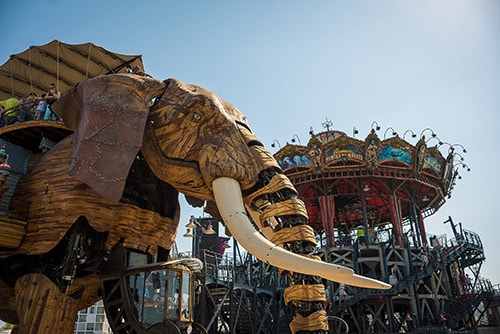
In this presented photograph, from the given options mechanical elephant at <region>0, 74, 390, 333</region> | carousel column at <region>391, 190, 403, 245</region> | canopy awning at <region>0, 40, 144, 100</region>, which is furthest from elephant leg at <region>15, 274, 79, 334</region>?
carousel column at <region>391, 190, 403, 245</region>

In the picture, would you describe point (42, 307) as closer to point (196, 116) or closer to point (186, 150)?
point (186, 150)

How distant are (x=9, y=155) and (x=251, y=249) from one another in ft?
12.6

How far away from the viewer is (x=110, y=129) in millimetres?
4070

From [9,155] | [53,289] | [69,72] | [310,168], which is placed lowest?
[53,289]

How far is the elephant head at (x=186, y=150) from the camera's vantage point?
3.67 metres

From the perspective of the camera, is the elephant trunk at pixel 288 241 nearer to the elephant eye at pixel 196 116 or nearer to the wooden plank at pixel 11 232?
the elephant eye at pixel 196 116

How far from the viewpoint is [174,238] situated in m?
5.34

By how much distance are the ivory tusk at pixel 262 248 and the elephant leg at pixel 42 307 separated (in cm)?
205

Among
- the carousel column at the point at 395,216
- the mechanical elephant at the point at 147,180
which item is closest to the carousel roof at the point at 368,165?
the carousel column at the point at 395,216

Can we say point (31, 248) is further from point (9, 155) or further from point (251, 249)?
point (251, 249)

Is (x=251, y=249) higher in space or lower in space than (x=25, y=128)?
lower

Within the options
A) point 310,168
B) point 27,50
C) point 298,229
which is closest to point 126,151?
point 298,229

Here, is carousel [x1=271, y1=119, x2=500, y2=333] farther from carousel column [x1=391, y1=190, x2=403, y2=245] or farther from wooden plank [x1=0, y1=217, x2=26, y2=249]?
wooden plank [x1=0, y1=217, x2=26, y2=249]

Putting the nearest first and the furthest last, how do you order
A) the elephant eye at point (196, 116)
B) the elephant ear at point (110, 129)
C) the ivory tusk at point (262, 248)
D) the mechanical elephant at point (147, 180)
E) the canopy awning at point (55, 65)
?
1. the ivory tusk at point (262, 248)
2. the mechanical elephant at point (147, 180)
3. the elephant ear at point (110, 129)
4. the elephant eye at point (196, 116)
5. the canopy awning at point (55, 65)
